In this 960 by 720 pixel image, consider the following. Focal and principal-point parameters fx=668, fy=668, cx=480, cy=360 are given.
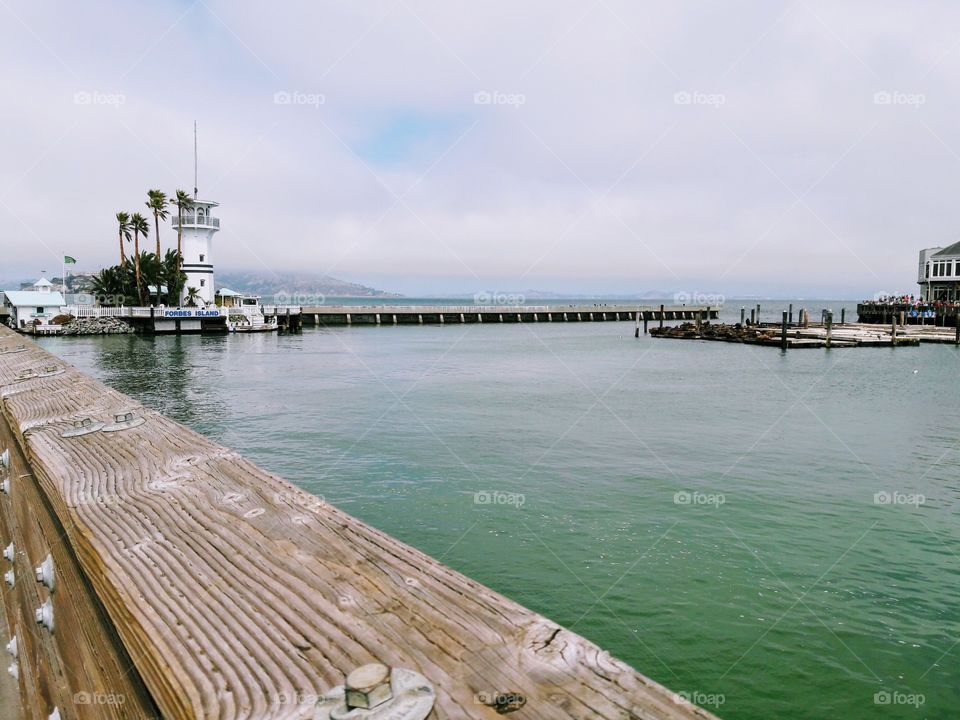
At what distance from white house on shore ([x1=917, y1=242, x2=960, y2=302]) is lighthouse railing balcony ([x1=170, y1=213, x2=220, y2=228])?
89.3 metres

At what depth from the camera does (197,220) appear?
7050 centimetres

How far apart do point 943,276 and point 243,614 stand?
106 meters

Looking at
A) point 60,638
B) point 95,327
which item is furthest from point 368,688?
point 95,327

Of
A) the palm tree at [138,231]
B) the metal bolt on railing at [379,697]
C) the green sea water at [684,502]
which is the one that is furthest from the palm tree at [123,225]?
the metal bolt on railing at [379,697]

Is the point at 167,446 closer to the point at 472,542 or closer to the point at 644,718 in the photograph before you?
the point at 644,718

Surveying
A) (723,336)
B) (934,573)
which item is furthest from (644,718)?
(723,336)

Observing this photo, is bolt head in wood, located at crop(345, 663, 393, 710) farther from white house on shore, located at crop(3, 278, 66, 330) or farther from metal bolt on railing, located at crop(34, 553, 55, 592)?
white house on shore, located at crop(3, 278, 66, 330)

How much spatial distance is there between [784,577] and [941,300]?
9470 centimetres

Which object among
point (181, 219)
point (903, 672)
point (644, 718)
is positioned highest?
point (181, 219)

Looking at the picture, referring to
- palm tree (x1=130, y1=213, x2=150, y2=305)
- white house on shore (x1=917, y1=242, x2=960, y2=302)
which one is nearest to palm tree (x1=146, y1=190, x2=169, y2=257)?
palm tree (x1=130, y1=213, x2=150, y2=305)

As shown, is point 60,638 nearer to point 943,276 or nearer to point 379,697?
point 379,697

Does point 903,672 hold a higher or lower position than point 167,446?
lower

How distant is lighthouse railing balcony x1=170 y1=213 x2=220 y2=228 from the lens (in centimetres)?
6969

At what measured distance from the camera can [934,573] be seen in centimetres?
1009
